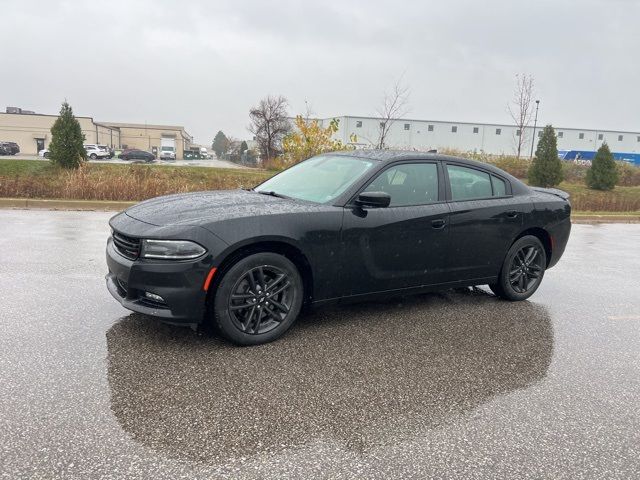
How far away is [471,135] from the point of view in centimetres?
7556

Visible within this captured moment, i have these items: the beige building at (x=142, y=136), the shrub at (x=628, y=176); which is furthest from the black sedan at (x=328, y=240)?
the beige building at (x=142, y=136)

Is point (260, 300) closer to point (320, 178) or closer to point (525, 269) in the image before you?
point (320, 178)

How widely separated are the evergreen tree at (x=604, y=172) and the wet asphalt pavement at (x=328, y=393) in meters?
25.7

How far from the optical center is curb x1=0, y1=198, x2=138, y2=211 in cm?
1215

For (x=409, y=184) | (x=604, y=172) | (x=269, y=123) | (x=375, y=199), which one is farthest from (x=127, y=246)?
(x=269, y=123)

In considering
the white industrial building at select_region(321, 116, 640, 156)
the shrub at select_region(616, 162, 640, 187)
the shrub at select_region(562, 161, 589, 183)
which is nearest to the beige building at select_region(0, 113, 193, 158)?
the white industrial building at select_region(321, 116, 640, 156)

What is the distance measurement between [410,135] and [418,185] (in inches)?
2797

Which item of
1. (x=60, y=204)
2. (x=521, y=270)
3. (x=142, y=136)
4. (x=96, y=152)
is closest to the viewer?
(x=521, y=270)

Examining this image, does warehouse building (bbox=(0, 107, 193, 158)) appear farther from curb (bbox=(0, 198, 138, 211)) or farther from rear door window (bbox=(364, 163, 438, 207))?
rear door window (bbox=(364, 163, 438, 207))

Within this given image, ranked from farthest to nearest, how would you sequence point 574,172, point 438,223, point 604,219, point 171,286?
1. point 574,172
2. point 604,219
3. point 438,223
4. point 171,286

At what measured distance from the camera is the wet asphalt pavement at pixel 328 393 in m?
2.59

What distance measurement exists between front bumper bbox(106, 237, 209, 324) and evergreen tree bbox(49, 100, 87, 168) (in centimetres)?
1826

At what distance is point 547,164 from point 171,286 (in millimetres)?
26285

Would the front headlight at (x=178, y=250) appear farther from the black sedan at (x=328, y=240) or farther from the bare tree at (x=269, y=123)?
the bare tree at (x=269, y=123)
